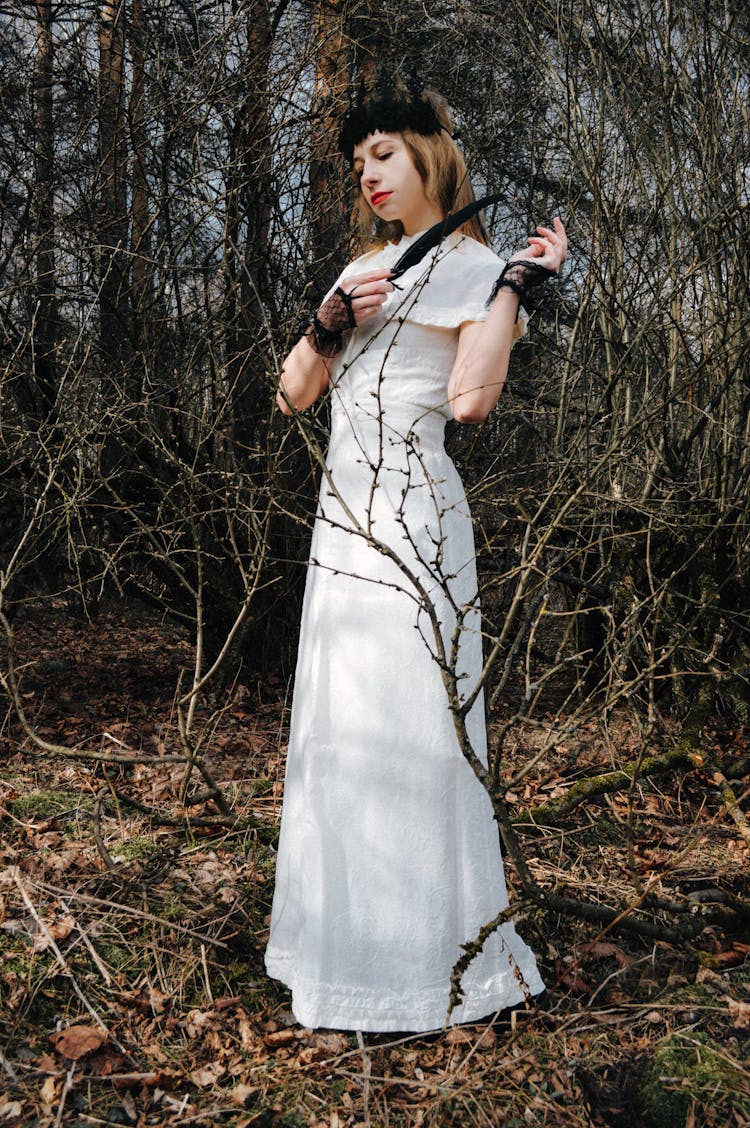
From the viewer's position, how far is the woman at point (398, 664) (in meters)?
2.26

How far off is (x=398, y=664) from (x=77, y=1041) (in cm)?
123

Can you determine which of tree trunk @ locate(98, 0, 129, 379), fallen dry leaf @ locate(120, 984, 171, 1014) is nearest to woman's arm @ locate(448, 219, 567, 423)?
fallen dry leaf @ locate(120, 984, 171, 1014)

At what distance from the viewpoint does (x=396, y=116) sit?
240 centimetres

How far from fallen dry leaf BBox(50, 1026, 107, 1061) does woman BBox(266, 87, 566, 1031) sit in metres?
0.47

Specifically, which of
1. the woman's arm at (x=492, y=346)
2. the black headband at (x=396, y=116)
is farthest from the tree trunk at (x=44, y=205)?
the woman's arm at (x=492, y=346)

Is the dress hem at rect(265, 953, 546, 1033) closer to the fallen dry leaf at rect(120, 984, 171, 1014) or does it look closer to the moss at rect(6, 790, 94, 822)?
the fallen dry leaf at rect(120, 984, 171, 1014)

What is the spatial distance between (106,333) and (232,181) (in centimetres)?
131

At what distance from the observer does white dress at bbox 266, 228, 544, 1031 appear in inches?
89.3

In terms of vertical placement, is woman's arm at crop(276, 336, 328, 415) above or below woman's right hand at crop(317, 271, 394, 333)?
below

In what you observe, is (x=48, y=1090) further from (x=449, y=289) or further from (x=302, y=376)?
(x=449, y=289)

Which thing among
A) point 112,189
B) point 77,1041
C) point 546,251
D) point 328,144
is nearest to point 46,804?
point 77,1041

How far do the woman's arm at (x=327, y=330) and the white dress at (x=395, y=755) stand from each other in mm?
77

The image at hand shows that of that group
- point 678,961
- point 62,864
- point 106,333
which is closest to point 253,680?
point 106,333

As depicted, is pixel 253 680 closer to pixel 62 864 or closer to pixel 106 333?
pixel 106 333
